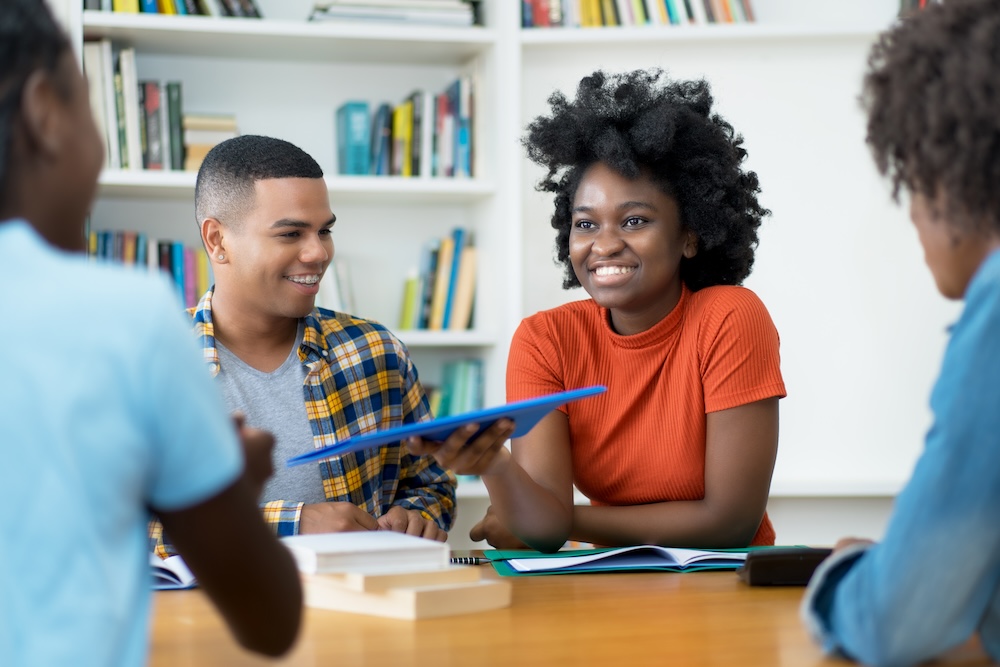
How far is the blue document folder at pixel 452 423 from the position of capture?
1.12 metres

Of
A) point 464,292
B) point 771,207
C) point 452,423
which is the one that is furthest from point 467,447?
point 771,207

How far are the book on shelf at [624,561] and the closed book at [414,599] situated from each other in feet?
0.74

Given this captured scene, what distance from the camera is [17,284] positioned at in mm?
636

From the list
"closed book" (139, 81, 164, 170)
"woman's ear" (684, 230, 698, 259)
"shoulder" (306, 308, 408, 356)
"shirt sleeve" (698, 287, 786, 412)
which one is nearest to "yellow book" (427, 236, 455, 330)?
"closed book" (139, 81, 164, 170)

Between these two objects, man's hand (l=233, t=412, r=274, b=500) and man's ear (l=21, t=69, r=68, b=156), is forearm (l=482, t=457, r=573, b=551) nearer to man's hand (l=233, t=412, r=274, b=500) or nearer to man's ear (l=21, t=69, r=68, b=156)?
man's hand (l=233, t=412, r=274, b=500)

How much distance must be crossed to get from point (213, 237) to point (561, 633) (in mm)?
1335

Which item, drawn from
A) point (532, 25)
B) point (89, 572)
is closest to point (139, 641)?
point (89, 572)

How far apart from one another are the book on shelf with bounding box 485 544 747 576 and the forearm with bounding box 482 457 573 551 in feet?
0.51

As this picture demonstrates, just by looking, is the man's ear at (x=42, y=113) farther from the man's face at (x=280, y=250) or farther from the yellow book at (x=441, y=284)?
the yellow book at (x=441, y=284)

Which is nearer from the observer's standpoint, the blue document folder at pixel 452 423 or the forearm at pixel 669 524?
the blue document folder at pixel 452 423

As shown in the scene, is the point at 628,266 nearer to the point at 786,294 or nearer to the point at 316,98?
the point at 786,294

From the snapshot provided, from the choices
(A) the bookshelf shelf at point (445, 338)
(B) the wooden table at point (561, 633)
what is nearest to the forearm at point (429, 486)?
(B) the wooden table at point (561, 633)

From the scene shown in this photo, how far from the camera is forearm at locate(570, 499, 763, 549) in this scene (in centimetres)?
170

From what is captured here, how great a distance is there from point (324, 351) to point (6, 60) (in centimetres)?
138
